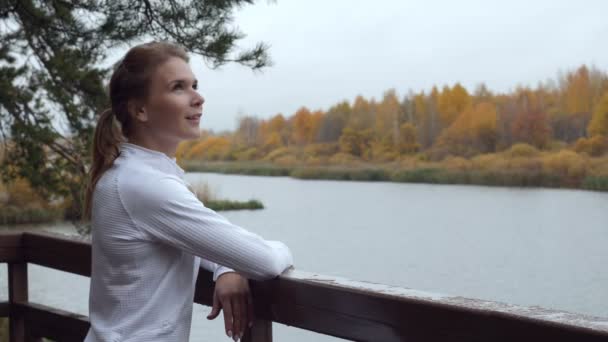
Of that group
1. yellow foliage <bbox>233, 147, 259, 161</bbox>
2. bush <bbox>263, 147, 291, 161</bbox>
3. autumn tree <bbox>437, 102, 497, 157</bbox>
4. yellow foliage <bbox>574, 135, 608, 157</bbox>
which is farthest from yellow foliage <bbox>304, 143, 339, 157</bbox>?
yellow foliage <bbox>574, 135, 608, 157</bbox>

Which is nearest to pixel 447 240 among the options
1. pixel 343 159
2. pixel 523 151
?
pixel 523 151

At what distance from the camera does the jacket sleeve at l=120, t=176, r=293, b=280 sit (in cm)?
82

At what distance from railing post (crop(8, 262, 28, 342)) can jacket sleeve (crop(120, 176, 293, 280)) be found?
2.34 ft

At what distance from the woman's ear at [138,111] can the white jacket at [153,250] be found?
0.16 ft

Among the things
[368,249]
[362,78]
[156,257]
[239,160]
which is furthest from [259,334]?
[362,78]

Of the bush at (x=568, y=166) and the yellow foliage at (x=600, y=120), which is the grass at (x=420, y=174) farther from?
the yellow foliage at (x=600, y=120)

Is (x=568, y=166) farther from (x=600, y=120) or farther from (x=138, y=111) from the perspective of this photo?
(x=138, y=111)

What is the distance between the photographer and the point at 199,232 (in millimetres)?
823

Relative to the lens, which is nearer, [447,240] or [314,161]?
[447,240]

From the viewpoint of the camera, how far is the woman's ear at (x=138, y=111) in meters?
0.94

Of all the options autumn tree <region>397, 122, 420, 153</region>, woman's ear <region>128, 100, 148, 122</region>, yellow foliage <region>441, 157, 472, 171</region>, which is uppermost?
autumn tree <region>397, 122, 420, 153</region>

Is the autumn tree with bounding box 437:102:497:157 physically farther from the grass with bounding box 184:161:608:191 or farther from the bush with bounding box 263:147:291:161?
the bush with bounding box 263:147:291:161

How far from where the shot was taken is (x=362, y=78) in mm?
60219

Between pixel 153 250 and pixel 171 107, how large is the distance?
19 cm
